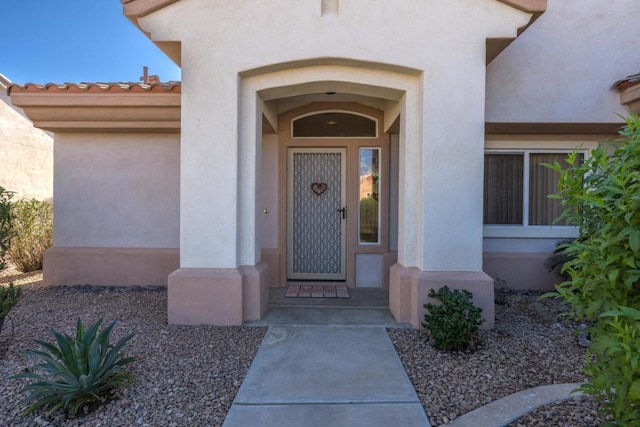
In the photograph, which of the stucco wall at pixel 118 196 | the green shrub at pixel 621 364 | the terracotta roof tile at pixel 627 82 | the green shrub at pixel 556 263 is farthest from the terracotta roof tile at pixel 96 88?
the terracotta roof tile at pixel 627 82

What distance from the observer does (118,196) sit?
288 inches

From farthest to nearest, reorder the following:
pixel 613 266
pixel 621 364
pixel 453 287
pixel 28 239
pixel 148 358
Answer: pixel 28 239 < pixel 453 287 < pixel 148 358 < pixel 613 266 < pixel 621 364

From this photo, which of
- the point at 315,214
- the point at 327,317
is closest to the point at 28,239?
the point at 315,214

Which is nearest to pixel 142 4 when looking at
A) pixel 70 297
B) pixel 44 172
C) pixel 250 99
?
pixel 250 99

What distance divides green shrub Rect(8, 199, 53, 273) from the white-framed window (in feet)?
33.2

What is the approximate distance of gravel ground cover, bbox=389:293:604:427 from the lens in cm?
307

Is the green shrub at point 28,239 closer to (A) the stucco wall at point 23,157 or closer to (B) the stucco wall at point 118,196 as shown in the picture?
(B) the stucco wall at point 118,196

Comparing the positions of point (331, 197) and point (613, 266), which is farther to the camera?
point (331, 197)

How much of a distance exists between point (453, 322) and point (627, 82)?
5.25m

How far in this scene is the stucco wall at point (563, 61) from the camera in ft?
21.2

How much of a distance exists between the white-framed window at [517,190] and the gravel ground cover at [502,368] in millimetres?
2380

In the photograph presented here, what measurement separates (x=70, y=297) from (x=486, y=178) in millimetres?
7825

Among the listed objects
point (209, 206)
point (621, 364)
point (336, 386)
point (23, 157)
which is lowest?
point (336, 386)

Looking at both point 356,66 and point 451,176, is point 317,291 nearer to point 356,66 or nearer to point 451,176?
point 451,176
